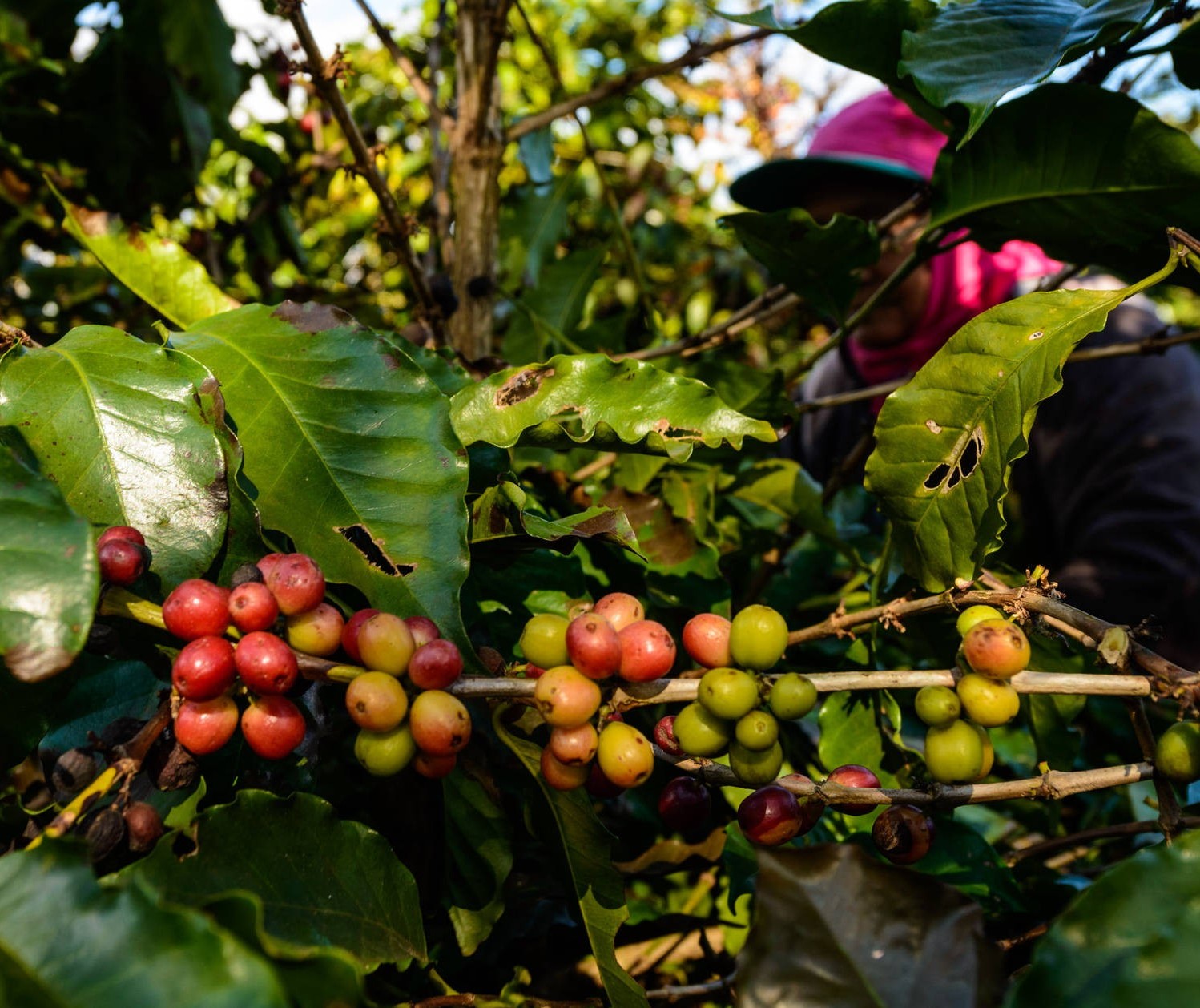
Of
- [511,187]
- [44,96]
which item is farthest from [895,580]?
[44,96]

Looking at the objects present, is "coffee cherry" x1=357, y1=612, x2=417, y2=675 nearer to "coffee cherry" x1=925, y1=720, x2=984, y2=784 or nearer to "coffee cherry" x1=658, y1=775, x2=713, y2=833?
"coffee cherry" x1=658, y1=775, x2=713, y2=833

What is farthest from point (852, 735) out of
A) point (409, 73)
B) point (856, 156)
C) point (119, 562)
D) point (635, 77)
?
point (856, 156)

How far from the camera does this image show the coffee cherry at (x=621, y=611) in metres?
0.69

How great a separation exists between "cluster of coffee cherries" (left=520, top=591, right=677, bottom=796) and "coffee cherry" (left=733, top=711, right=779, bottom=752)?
0.07 metres

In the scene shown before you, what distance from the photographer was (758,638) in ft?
2.13

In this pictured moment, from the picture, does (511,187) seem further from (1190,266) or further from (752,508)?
(1190,266)

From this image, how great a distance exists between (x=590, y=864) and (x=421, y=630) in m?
0.27

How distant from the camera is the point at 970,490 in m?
0.78

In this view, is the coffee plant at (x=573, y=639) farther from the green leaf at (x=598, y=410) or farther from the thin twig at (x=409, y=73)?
the thin twig at (x=409, y=73)

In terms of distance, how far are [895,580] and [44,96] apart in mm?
2097

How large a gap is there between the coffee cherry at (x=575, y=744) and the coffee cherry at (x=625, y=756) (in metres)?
0.01

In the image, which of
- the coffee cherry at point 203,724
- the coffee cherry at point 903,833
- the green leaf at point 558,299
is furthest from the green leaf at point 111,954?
the green leaf at point 558,299

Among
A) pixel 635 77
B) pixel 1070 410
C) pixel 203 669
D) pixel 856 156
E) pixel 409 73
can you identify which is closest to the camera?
pixel 203 669

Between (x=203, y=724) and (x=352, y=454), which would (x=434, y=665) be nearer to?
(x=203, y=724)
